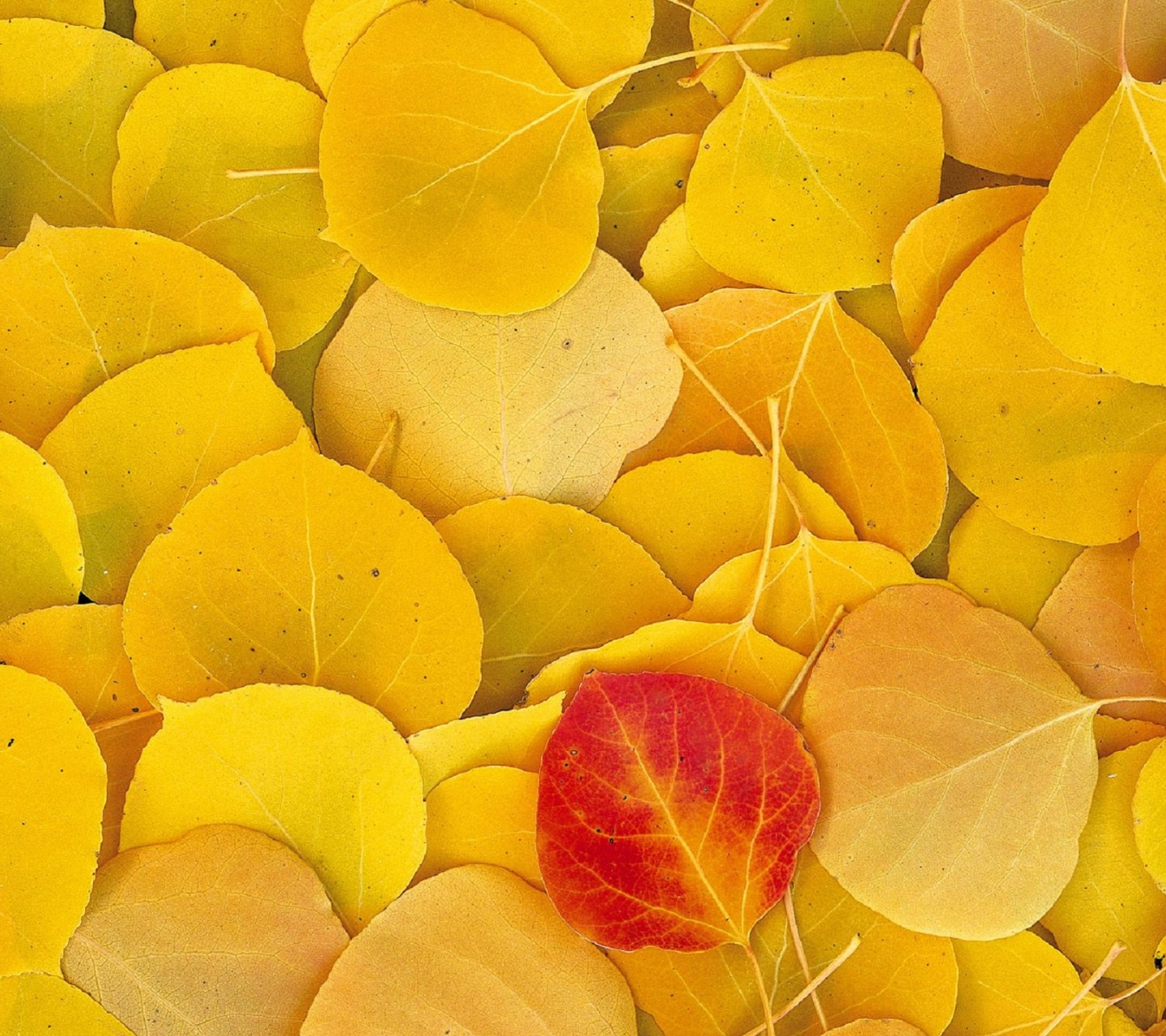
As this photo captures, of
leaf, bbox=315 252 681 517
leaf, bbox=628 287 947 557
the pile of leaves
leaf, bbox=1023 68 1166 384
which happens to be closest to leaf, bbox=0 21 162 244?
the pile of leaves

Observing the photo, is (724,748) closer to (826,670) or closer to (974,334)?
(826,670)

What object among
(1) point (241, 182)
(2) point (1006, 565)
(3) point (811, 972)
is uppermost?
(1) point (241, 182)

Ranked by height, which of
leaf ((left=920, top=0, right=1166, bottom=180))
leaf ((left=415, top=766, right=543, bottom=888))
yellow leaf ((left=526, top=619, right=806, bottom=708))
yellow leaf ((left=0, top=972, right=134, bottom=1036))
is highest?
leaf ((left=920, top=0, right=1166, bottom=180))

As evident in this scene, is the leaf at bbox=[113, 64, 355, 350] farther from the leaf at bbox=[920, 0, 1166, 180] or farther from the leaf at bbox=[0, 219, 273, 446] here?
the leaf at bbox=[920, 0, 1166, 180]

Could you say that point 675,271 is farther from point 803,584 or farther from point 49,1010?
point 49,1010

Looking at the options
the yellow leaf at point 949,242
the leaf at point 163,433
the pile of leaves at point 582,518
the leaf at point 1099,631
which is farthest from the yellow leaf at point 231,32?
the leaf at point 1099,631

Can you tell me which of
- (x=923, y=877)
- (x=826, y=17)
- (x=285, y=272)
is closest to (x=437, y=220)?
(x=285, y=272)

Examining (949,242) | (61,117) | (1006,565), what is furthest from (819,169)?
(61,117)
